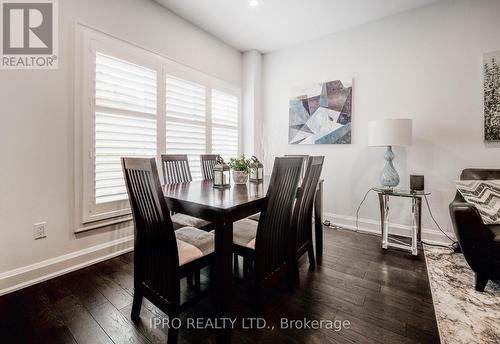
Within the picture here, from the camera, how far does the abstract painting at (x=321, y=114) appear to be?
3.46 m

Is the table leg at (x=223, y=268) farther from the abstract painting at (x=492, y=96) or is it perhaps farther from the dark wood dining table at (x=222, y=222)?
the abstract painting at (x=492, y=96)

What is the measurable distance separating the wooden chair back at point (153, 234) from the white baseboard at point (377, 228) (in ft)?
9.22

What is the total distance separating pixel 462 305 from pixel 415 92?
2368 mm

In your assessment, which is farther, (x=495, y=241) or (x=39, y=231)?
(x=39, y=231)

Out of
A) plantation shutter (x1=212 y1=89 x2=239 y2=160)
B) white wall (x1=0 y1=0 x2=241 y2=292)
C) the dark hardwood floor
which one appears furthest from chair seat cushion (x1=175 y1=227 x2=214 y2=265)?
plantation shutter (x1=212 y1=89 x2=239 y2=160)

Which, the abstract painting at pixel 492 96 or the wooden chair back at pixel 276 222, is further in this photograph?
the abstract painting at pixel 492 96

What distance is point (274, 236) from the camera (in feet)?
5.51

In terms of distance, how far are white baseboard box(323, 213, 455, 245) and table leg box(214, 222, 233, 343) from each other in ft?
8.42

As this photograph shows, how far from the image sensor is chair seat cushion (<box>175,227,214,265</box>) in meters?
1.40

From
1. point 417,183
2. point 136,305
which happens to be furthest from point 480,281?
point 136,305

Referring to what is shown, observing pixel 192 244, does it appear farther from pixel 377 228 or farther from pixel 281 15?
pixel 281 15

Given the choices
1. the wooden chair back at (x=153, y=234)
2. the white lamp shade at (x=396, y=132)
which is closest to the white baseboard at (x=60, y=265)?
the wooden chair back at (x=153, y=234)

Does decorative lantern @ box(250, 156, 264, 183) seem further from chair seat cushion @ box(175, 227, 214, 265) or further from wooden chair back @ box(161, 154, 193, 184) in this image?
chair seat cushion @ box(175, 227, 214, 265)

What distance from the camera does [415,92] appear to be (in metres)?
2.96
